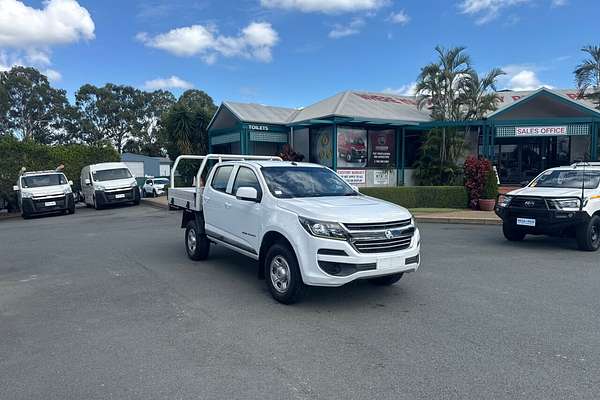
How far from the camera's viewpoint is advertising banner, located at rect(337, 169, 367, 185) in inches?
825

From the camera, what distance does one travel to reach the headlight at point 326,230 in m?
5.30

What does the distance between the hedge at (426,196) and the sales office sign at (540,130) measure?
12.8 feet

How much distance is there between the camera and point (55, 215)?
19.5 m

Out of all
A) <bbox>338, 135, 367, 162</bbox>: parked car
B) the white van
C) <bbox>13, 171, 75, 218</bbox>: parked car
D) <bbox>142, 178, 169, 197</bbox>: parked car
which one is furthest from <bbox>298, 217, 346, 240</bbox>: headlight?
<bbox>142, 178, 169, 197</bbox>: parked car

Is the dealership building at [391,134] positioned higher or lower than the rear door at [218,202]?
higher

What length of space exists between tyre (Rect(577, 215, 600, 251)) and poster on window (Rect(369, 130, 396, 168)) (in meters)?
13.4

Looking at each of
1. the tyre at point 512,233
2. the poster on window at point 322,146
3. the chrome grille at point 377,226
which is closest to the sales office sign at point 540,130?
the poster on window at point 322,146

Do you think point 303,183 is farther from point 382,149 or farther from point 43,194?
point 382,149

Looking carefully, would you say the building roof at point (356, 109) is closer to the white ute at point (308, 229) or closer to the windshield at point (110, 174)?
the windshield at point (110, 174)

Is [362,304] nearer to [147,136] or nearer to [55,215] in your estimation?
[55,215]

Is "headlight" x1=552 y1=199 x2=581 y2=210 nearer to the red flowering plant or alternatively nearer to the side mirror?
the side mirror

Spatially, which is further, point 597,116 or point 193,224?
point 597,116

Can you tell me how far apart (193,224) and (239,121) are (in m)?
15.6

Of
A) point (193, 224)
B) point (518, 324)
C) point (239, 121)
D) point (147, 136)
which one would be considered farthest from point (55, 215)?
point (147, 136)
